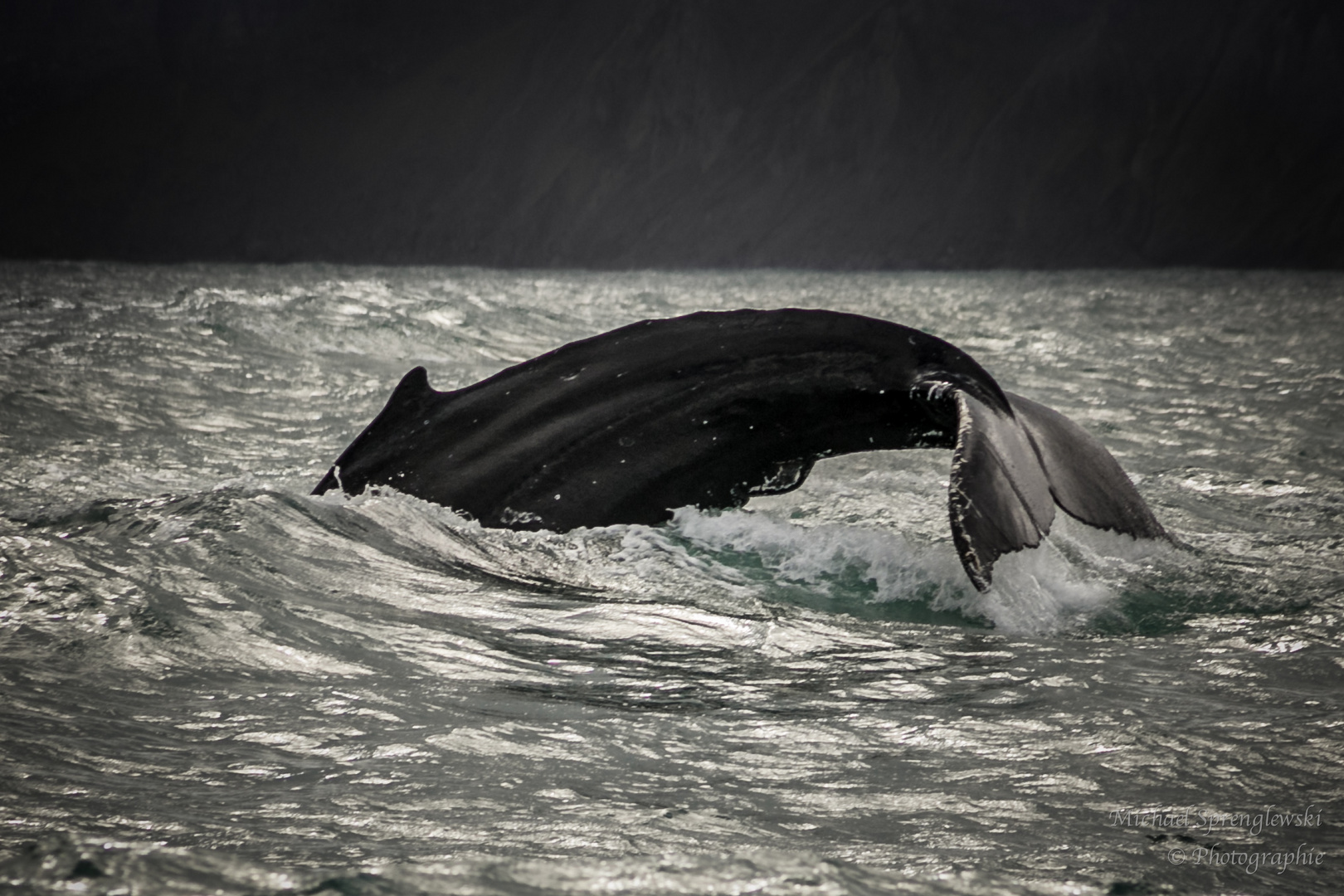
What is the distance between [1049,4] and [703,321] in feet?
464

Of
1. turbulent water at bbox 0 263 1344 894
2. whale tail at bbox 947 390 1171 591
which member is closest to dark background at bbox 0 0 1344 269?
turbulent water at bbox 0 263 1344 894

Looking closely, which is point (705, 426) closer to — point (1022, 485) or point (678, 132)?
point (1022, 485)

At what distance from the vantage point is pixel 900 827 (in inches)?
105

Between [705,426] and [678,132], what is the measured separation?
13763cm

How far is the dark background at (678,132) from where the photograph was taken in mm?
117188

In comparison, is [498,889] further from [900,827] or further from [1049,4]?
[1049,4]

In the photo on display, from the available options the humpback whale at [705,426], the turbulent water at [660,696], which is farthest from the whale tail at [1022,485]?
the turbulent water at [660,696]

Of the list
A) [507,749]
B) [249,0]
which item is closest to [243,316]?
[507,749]

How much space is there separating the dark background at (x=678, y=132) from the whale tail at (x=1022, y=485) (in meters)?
113

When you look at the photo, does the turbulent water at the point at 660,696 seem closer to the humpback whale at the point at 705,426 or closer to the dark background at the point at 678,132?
the humpback whale at the point at 705,426

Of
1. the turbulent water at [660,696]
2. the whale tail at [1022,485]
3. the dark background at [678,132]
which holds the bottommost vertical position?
the turbulent water at [660,696]

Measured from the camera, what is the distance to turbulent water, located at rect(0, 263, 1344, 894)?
2441 mm

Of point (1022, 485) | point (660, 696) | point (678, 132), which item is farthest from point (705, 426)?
point (678, 132)

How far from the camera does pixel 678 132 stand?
13850cm
